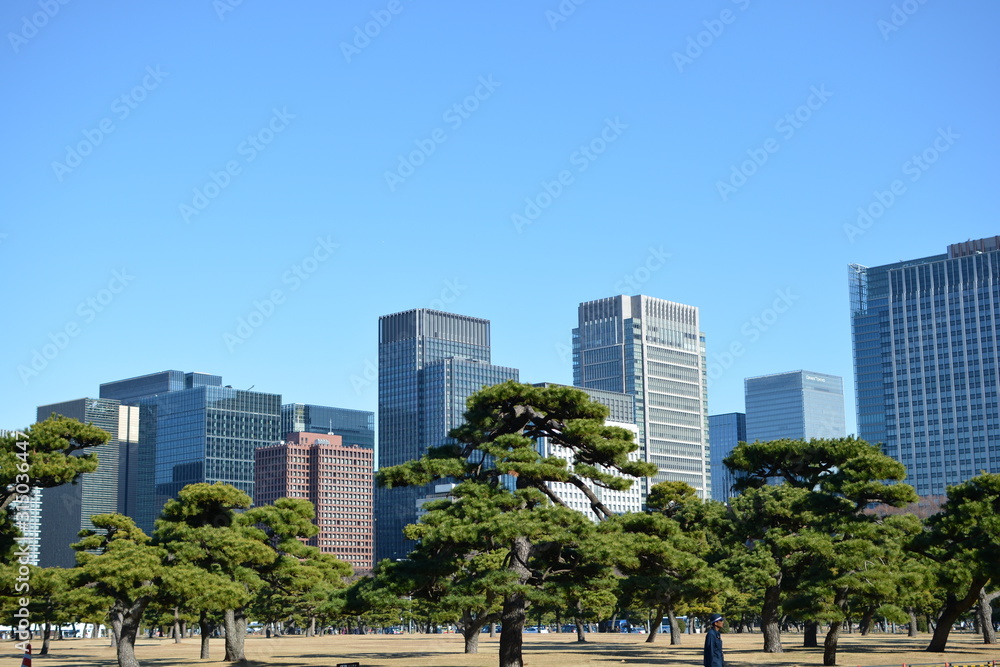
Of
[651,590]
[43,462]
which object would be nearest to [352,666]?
[651,590]

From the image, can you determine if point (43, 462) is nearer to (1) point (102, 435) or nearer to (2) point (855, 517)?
(1) point (102, 435)

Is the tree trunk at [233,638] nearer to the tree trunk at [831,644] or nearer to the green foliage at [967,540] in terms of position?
the tree trunk at [831,644]

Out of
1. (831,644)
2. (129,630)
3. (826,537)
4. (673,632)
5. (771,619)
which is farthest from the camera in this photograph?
(673,632)

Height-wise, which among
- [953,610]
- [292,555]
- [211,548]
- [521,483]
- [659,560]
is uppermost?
[521,483]

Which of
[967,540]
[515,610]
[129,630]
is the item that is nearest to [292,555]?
[129,630]

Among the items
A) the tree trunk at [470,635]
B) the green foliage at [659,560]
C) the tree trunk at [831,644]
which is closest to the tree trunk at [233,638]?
the tree trunk at [470,635]

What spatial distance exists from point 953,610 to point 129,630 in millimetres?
33830

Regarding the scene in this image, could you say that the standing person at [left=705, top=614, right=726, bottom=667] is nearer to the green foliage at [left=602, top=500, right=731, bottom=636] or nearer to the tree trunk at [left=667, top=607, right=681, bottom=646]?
the green foliage at [left=602, top=500, right=731, bottom=636]

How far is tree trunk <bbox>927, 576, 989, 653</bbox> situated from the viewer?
140 feet

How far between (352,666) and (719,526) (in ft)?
69.2

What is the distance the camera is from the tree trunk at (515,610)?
112 ft

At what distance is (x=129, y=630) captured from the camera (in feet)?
140

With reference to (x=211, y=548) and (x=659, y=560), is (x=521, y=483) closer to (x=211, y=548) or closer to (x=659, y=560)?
(x=659, y=560)

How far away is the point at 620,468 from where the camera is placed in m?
35.3
